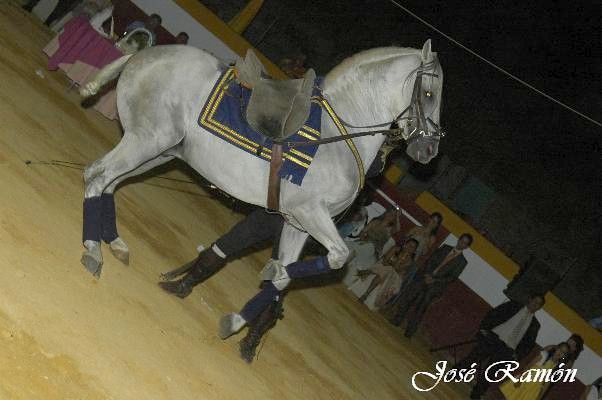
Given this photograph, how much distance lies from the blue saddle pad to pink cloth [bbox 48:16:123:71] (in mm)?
8521

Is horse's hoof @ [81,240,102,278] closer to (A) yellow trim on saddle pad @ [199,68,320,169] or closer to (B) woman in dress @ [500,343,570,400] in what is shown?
(A) yellow trim on saddle pad @ [199,68,320,169]

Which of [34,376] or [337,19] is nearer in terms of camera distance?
[34,376]

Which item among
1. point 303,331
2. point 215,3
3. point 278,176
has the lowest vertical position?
point 303,331

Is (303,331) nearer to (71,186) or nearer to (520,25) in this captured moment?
(71,186)

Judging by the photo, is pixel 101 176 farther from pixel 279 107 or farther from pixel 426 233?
pixel 426 233

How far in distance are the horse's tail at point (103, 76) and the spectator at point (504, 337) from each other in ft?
27.8

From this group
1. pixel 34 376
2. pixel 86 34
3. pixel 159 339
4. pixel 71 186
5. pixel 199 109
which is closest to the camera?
pixel 34 376

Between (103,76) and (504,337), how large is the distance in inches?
354

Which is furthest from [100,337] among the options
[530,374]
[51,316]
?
[530,374]

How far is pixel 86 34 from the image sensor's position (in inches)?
520

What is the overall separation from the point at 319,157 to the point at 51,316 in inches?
91.3

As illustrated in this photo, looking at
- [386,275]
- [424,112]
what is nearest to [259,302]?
[424,112]

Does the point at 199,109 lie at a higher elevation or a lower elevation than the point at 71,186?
higher

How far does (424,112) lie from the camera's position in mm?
5324
